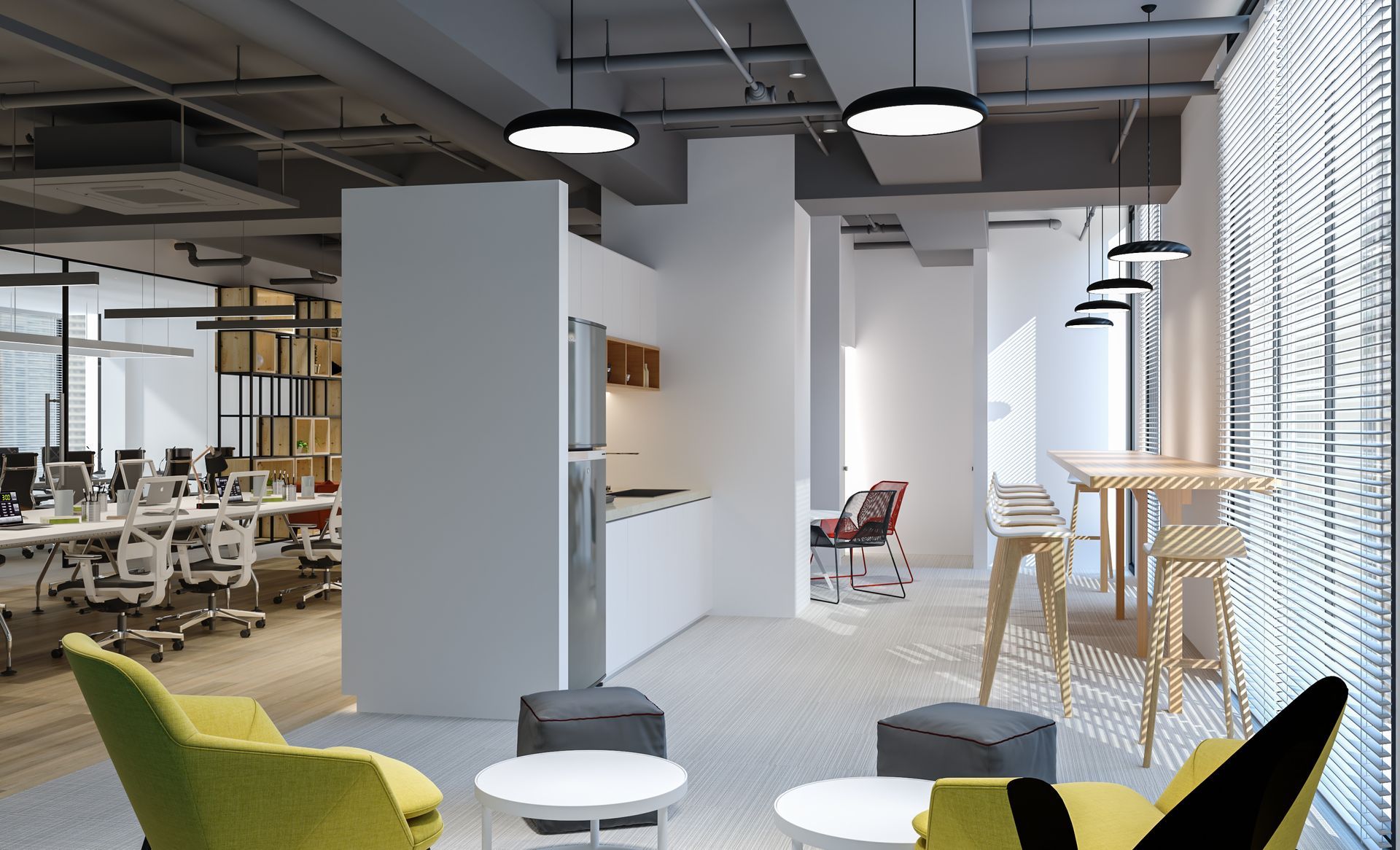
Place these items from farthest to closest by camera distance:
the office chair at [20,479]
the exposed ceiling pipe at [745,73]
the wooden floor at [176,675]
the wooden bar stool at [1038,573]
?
the office chair at [20,479] → the exposed ceiling pipe at [745,73] → the wooden bar stool at [1038,573] → the wooden floor at [176,675]

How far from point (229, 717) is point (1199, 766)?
233 cm

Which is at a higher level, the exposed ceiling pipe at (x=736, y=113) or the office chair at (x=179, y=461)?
the exposed ceiling pipe at (x=736, y=113)

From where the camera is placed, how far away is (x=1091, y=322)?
378 inches

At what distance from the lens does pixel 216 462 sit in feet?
35.8

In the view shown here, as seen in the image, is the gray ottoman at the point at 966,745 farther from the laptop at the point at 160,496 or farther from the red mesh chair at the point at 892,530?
the laptop at the point at 160,496

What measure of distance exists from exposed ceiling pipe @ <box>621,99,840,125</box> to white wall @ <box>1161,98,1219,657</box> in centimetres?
221

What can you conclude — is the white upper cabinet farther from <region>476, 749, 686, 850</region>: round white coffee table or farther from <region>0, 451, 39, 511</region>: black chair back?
<region>0, 451, 39, 511</region>: black chair back

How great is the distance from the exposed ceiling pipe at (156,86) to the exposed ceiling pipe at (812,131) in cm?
303

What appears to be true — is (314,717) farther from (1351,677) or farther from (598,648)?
(1351,677)

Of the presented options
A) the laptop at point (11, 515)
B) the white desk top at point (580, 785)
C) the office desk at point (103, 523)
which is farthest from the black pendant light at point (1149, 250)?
the laptop at point (11, 515)

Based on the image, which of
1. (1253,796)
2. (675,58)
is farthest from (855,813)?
(675,58)

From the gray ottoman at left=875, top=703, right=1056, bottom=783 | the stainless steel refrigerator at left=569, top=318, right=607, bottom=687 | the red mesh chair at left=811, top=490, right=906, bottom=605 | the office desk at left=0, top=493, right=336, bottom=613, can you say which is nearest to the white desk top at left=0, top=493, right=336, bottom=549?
the office desk at left=0, top=493, right=336, bottom=613

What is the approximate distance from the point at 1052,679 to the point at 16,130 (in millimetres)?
7718

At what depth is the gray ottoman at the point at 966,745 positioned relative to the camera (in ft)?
11.0
